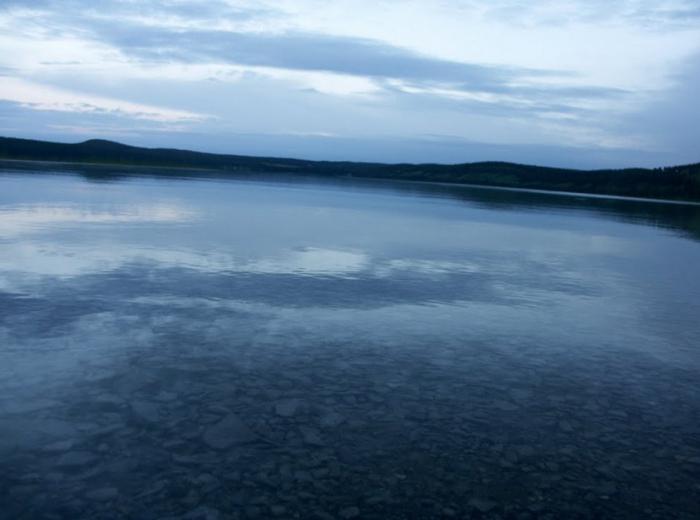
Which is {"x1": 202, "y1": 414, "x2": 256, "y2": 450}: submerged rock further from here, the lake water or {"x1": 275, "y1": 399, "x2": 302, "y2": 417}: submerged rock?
{"x1": 275, "y1": 399, "x2": 302, "y2": 417}: submerged rock

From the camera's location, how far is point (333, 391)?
27.8 ft

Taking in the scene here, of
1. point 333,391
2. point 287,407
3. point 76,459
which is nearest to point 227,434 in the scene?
point 287,407

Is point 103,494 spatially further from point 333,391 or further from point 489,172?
point 489,172

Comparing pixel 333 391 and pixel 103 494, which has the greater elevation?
pixel 333 391

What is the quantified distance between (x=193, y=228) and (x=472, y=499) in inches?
849

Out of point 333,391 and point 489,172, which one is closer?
point 333,391

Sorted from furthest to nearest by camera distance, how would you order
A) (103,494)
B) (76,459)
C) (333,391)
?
(333,391), (76,459), (103,494)

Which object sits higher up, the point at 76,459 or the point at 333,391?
the point at 333,391

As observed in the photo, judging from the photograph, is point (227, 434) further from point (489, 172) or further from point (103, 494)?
point (489, 172)

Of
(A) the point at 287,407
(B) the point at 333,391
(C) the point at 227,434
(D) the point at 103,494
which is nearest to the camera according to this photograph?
(D) the point at 103,494

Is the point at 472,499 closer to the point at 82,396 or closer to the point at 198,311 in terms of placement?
the point at 82,396

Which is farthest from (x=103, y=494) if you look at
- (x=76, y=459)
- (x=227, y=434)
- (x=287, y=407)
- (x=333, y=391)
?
(x=333, y=391)

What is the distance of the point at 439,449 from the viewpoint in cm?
697

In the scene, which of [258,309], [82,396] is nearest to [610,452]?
[82,396]
